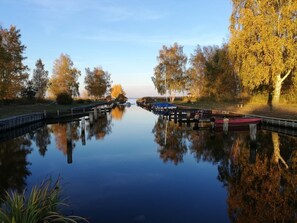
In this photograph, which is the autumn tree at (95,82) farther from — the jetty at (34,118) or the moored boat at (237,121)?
the moored boat at (237,121)

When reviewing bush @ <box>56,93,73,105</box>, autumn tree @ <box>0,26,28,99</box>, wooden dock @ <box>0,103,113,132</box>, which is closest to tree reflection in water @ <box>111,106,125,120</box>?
wooden dock @ <box>0,103,113,132</box>

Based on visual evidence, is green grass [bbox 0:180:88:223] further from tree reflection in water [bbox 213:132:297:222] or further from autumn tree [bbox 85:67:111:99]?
autumn tree [bbox 85:67:111:99]

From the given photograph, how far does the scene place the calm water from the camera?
10492mm

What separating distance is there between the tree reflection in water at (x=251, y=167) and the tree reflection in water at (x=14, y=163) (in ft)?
30.0

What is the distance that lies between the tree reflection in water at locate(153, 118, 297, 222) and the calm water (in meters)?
0.04

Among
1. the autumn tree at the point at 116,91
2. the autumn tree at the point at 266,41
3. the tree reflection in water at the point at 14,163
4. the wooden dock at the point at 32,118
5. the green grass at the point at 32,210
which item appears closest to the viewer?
the green grass at the point at 32,210

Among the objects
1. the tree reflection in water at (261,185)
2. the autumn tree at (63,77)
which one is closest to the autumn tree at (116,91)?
the autumn tree at (63,77)

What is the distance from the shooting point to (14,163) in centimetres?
1820

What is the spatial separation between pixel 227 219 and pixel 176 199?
2.49m

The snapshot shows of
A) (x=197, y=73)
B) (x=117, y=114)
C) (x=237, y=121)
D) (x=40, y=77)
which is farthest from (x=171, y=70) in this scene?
(x=237, y=121)

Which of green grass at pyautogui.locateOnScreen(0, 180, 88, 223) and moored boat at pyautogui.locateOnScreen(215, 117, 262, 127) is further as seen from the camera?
moored boat at pyautogui.locateOnScreen(215, 117, 262, 127)

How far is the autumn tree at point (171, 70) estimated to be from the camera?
86438 millimetres

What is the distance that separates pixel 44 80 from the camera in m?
94.6

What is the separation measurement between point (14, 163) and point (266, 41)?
99.6 feet
